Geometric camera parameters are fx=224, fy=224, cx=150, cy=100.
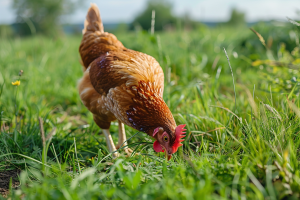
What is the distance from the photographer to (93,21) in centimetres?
312

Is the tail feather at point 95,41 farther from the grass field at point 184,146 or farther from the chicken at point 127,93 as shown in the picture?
the grass field at point 184,146

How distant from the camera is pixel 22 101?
2.99 metres

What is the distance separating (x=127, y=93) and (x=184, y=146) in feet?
2.53

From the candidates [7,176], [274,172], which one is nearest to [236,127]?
[274,172]

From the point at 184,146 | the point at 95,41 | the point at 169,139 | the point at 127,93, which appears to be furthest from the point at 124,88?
the point at 95,41

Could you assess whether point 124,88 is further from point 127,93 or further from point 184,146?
point 184,146

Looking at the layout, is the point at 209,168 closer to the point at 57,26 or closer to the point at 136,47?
the point at 136,47

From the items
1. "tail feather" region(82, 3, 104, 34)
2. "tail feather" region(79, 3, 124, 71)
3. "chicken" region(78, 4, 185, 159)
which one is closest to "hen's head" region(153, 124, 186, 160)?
"chicken" region(78, 4, 185, 159)

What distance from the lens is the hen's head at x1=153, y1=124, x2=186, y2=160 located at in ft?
5.96

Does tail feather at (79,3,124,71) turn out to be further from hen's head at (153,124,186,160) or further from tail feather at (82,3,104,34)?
hen's head at (153,124,186,160)

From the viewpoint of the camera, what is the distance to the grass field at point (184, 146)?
125cm

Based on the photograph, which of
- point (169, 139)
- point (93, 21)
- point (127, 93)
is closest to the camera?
point (169, 139)

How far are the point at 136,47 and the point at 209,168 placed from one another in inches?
158

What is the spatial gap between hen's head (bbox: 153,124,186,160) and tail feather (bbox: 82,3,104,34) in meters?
1.88
